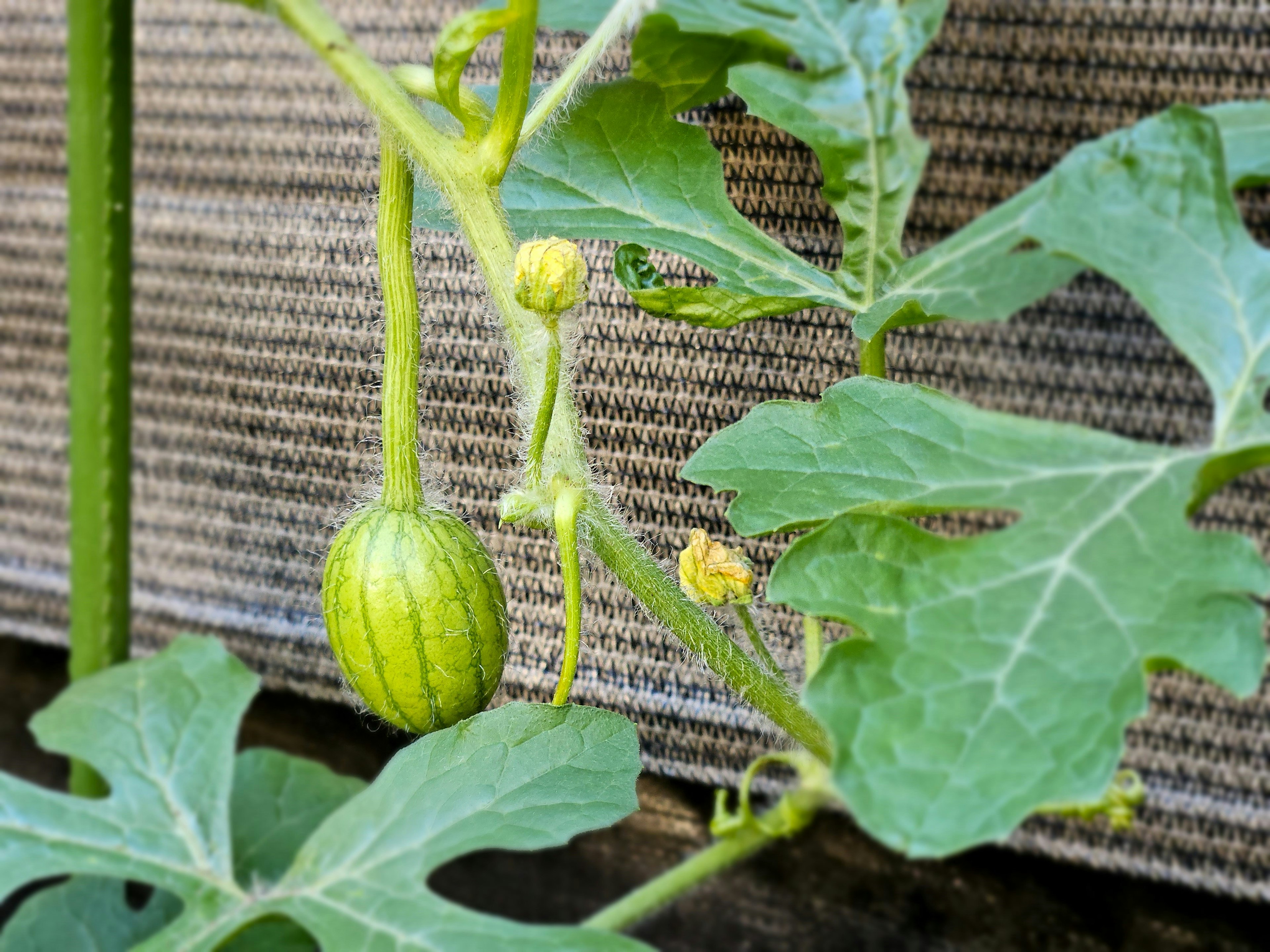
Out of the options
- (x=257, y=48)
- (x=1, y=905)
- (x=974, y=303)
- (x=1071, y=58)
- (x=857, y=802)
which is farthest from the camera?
(x=1, y=905)

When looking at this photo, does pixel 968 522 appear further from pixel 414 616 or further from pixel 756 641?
pixel 414 616

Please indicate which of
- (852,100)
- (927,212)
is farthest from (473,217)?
(927,212)

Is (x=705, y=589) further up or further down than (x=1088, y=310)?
further down

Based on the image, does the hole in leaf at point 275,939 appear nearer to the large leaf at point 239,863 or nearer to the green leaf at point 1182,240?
the large leaf at point 239,863

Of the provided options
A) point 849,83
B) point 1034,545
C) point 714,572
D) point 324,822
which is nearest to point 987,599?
point 1034,545

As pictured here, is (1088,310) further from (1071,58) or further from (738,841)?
(738,841)

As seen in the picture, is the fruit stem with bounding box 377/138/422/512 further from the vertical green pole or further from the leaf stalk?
the vertical green pole
